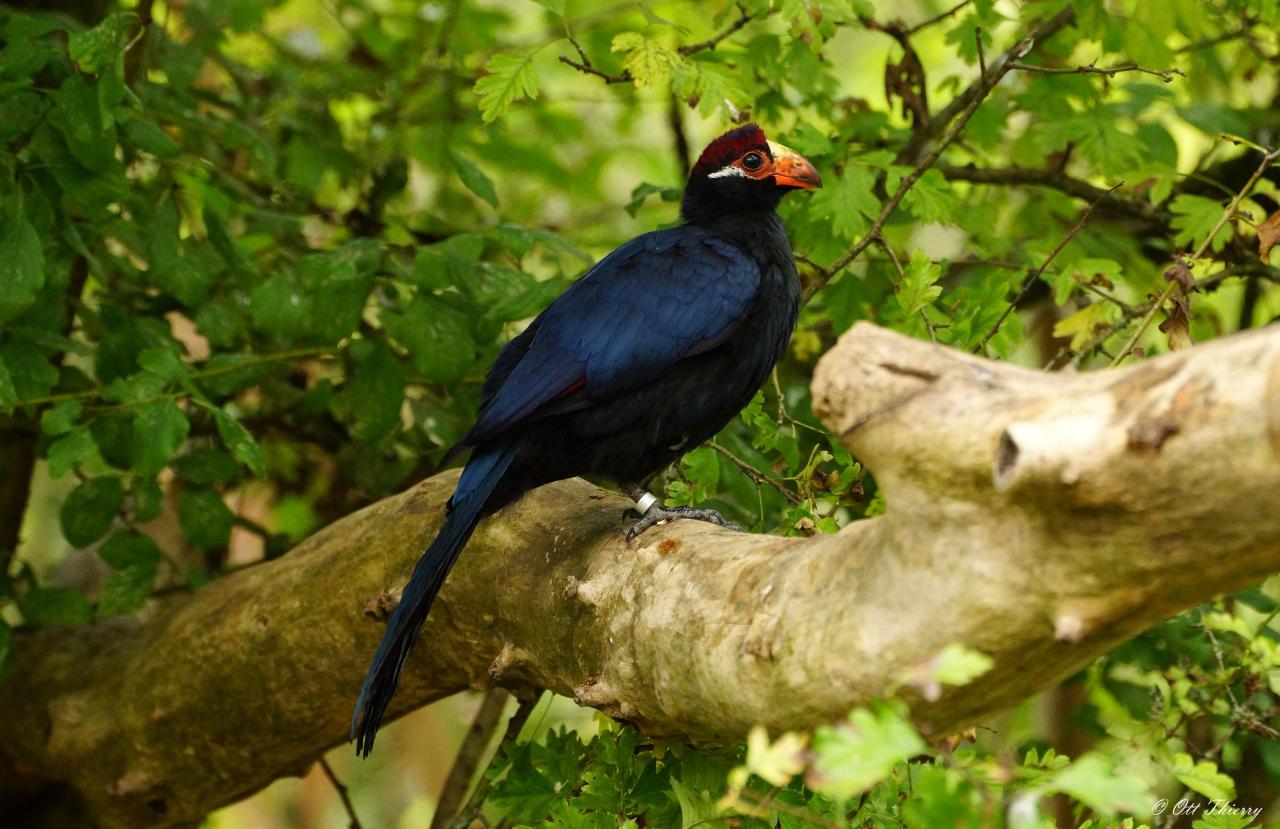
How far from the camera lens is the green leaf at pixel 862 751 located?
→ 1.37 metres

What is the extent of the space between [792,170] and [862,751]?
8.99 feet

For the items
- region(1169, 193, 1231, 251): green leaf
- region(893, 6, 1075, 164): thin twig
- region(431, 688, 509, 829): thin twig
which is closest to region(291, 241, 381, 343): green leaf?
region(431, 688, 509, 829): thin twig

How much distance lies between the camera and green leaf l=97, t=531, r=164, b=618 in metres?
3.79

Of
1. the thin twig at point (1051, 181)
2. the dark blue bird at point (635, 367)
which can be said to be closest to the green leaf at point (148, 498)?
Result: the dark blue bird at point (635, 367)

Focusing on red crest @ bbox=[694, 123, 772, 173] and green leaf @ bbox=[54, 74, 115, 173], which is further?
red crest @ bbox=[694, 123, 772, 173]

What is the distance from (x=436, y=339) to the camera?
3613 millimetres

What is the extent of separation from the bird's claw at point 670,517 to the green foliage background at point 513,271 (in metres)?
0.05

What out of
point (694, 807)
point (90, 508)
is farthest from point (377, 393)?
point (694, 807)

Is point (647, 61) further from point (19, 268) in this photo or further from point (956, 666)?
point (956, 666)

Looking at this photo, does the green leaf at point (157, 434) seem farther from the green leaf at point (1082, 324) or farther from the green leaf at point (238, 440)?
the green leaf at point (1082, 324)

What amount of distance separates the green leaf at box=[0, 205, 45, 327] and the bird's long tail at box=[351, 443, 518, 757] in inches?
46.2

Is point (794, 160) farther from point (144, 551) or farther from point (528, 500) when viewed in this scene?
point (144, 551)

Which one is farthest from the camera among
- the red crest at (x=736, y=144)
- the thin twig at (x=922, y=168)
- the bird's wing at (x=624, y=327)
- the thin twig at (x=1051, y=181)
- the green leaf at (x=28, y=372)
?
the thin twig at (x=1051, y=181)

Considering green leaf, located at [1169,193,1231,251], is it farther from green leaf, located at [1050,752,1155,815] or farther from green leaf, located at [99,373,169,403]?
green leaf, located at [99,373,169,403]
